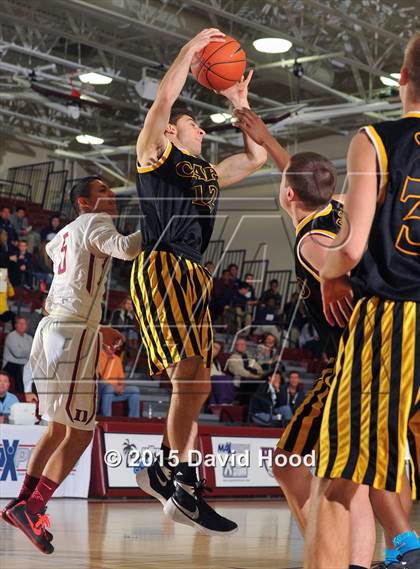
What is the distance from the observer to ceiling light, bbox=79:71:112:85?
20812mm

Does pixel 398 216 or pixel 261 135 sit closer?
pixel 398 216

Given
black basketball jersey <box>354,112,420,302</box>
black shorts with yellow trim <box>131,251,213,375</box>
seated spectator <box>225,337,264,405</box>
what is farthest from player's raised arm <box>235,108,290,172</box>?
seated spectator <box>225,337,264,405</box>

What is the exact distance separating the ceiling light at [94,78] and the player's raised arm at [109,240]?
15.9 meters

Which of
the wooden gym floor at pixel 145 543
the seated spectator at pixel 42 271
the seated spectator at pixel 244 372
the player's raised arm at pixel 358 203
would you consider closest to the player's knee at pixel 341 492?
the player's raised arm at pixel 358 203

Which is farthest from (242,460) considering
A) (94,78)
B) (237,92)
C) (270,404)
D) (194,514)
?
(94,78)

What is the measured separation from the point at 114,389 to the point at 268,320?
5.75 metres

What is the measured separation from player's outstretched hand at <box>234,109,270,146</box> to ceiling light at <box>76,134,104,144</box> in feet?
70.0

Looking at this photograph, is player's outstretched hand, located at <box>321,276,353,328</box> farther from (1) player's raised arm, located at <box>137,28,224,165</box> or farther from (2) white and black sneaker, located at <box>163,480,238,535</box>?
(2) white and black sneaker, located at <box>163,480,238,535</box>

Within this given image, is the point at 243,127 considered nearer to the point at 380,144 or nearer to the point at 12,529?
the point at 380,144

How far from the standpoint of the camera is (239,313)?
1662 centimetres

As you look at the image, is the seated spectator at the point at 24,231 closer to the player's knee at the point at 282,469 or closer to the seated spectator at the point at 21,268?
the seated spectator at the point at 21,268

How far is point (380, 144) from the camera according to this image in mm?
2992

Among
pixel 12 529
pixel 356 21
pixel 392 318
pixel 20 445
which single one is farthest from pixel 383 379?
pixel 356 21

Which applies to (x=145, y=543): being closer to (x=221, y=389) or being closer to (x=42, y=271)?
(x=221, y=389)
